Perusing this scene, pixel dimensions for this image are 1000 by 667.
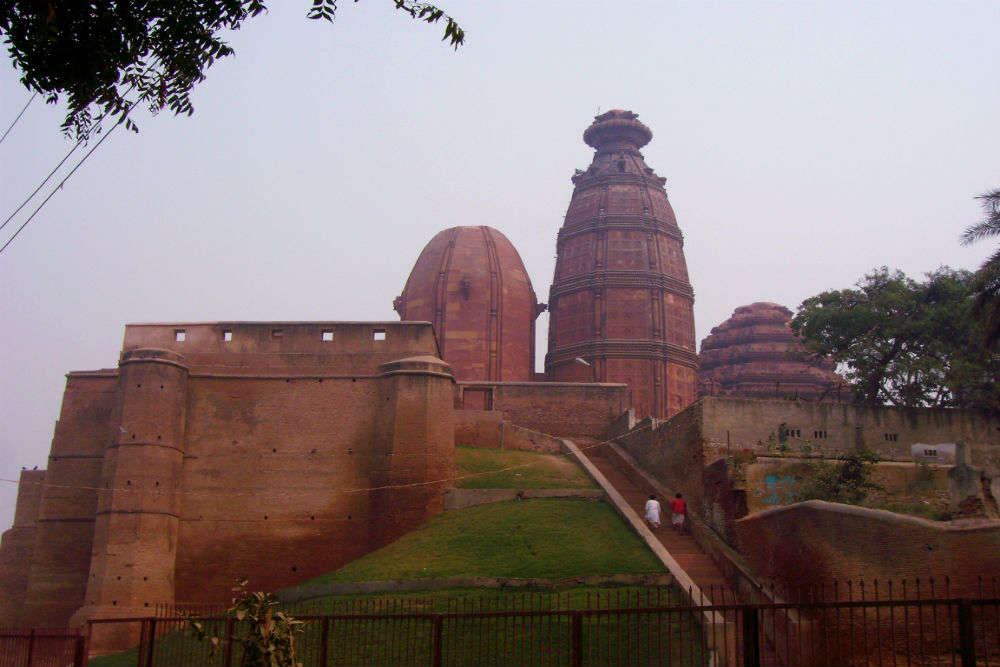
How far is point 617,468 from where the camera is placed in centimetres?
2905

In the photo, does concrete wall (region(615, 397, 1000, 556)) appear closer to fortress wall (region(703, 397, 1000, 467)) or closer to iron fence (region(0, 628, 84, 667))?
fortress wall (region(703, 397, 1000, 467))

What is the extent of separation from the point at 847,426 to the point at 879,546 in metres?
10.1

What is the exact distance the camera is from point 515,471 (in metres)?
27.6

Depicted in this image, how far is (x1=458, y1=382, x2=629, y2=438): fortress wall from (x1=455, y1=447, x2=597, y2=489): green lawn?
12.3 ft

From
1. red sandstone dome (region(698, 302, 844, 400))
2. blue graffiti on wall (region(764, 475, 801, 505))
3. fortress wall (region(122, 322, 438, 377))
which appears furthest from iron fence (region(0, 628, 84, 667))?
red sandstone dome (region(698, 302, 844, 400))

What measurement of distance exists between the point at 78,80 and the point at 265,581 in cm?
1959

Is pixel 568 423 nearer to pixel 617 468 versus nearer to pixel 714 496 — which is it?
pixel 617 468

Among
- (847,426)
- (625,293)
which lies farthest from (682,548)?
(625,293)

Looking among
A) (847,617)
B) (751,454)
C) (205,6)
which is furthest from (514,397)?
(205,6)

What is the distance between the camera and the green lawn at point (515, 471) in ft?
87.1

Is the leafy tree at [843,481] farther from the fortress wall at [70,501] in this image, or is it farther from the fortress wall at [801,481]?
the fortress wall at [70,501]

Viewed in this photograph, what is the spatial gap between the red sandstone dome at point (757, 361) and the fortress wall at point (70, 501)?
77.0 ft

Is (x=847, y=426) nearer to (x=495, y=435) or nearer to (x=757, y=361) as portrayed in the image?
(x=495, y=435)

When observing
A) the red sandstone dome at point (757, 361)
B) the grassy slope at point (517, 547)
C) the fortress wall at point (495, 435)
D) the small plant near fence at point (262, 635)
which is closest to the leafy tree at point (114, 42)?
the small plant near fence at point (262, 635)
